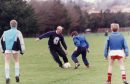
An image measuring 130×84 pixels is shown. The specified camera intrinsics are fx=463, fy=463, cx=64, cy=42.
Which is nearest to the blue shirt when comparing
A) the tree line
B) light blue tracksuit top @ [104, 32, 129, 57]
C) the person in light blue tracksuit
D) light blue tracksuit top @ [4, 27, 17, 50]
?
the person in light blue tracksuit

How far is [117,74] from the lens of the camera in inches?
767

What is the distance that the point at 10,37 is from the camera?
16234 millimetres

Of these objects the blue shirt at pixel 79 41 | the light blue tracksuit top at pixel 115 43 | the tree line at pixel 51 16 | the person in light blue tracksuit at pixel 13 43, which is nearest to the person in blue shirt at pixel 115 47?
the light blue tracksuit top at pixel 115 43

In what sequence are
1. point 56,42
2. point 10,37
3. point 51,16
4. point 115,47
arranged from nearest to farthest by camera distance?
point 115,47, point 10,37, point 56,42, point 51,16

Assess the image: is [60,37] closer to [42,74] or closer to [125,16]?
[42,74]

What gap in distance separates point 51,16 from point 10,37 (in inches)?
3822

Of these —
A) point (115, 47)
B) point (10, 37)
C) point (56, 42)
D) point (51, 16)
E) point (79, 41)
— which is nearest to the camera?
point (115, 47)

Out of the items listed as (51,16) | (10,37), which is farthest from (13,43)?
(51,16)

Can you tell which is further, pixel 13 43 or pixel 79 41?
pixel 79 41

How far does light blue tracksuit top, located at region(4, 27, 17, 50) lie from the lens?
53.1 ft

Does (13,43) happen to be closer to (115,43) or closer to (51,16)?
(115,43)

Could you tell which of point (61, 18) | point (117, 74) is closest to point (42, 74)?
point (117, 74)

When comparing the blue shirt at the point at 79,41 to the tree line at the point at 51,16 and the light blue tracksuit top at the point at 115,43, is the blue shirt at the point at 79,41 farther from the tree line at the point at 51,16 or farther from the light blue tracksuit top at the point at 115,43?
the tree line at the point at 51,16

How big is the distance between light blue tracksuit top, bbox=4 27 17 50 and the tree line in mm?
73075
